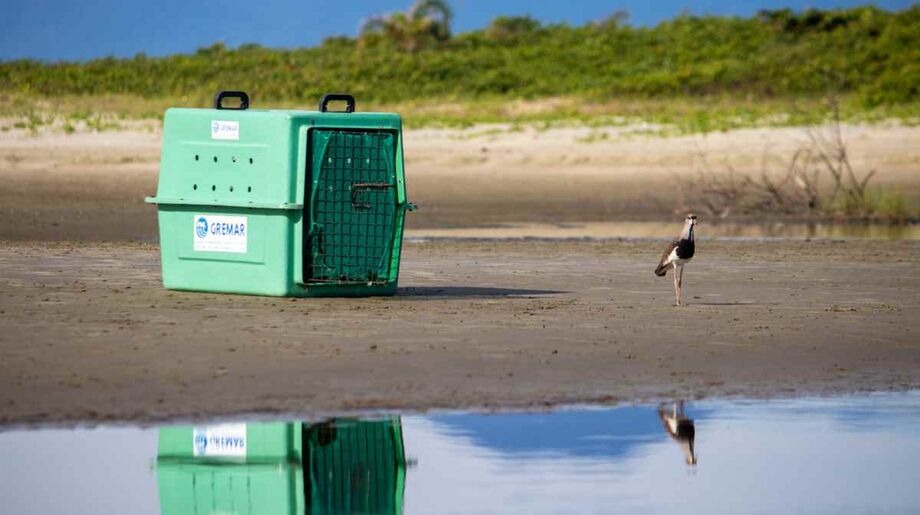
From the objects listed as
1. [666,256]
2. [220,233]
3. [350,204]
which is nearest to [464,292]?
[350,204]

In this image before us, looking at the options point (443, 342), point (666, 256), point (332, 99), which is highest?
point (332, 99)

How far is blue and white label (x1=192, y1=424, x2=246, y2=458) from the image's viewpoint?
7.74m

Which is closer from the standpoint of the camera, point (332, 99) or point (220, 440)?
point (220, 440)

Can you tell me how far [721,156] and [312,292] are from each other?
17907mm

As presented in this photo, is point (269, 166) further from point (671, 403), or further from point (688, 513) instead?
point (688, 513)

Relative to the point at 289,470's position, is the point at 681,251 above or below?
above

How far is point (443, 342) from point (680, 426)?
2340 mm

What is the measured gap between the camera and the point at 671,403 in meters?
9.04

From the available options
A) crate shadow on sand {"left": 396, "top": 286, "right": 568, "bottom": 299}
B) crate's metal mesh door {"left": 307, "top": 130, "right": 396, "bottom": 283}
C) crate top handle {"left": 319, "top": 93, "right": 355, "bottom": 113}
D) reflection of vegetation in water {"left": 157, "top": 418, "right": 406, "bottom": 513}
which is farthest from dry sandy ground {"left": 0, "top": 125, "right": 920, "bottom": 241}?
reflection of vegetation in water {"left": 157, "top": 418, "right": 406, "bottom": 513}

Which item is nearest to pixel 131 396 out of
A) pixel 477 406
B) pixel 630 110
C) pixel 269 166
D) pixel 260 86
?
pixel 477 406

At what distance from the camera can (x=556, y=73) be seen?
167 feet

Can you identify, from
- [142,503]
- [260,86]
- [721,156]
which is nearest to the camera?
[142,503]

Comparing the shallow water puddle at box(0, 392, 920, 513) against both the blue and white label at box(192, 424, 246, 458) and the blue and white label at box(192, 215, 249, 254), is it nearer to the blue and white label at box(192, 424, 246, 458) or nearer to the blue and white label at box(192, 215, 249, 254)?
the blue and white label at box(192, 424, 246, 458)

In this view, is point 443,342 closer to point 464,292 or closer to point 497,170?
point 464,292
